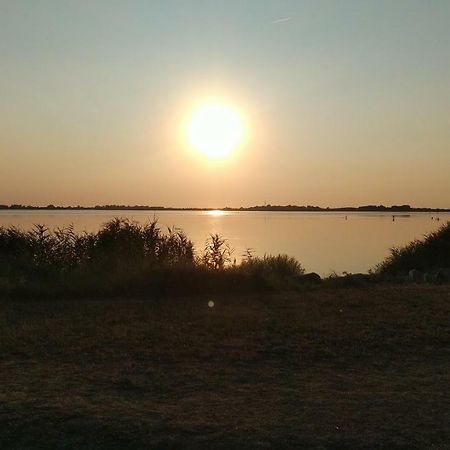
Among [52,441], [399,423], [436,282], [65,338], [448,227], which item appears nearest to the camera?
[52,441]

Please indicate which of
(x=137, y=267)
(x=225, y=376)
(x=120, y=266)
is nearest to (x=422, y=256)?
(x=137, y=267)

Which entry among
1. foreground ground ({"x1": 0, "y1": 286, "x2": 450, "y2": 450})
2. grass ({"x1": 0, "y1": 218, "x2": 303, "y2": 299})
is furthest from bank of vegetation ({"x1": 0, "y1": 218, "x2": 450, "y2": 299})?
foreground ground ({"x1": 0, "y1": 286, "x2": 450, "y2": 450})

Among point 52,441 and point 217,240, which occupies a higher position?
point 217,240

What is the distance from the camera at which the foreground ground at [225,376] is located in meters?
4.91

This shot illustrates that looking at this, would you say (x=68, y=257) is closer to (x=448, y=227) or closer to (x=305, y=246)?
(x=448, y=227)

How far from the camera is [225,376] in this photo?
6.62 meters

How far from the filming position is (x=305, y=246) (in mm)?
39125

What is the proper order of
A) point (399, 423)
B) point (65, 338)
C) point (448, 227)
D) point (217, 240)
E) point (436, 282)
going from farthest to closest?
1. point (448, 227)
2. point (217, 240)
3. point (436, 282)
4. point (65, 338)
5. point (399, 423)

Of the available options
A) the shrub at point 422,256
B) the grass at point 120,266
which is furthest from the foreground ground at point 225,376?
the shrub at point 422,256

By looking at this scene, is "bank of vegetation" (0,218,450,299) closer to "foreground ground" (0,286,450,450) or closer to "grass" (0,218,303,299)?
"grass" (0,218,303,299)

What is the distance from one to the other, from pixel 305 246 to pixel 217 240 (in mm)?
21473

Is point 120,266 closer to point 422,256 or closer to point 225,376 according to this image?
point 225,376

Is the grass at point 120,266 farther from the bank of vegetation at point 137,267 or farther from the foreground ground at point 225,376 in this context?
the foreground ground at point 225,376

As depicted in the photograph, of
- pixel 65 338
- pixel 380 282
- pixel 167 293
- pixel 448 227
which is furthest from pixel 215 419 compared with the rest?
pixel 448 227
